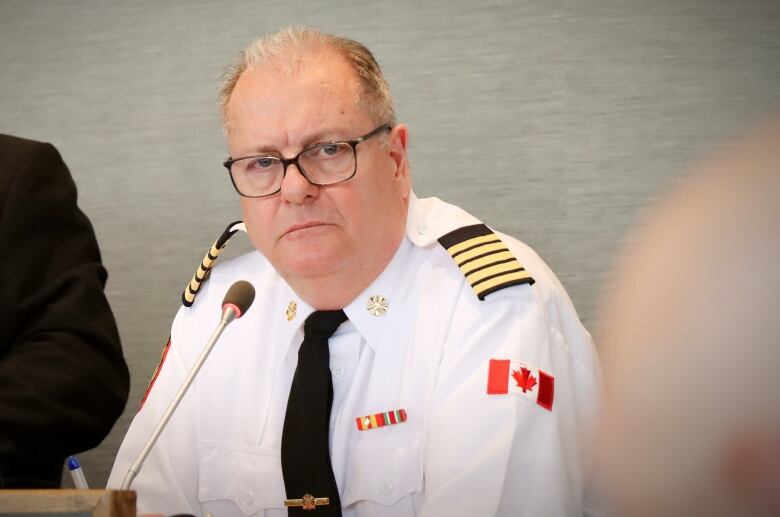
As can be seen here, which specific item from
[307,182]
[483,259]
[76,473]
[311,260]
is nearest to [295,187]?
[307,182]

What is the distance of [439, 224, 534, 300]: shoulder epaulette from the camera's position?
5.12 feet

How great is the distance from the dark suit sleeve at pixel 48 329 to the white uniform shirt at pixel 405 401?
122mm

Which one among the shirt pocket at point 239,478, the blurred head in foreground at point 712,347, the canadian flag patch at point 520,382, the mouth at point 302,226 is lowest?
the shirt pocket at point 239,478

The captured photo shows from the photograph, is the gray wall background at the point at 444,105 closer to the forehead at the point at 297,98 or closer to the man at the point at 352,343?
the man at the point at 352,343

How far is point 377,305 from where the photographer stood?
5.57 ft

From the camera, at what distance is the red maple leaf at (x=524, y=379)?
1.46m

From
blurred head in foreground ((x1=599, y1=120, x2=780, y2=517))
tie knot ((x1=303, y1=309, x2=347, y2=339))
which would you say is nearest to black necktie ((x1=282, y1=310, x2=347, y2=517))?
tie knot ((x1=303, y1=309, x2=347, y2=339))

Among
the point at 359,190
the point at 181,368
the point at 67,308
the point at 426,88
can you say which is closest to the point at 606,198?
the point at 426,88

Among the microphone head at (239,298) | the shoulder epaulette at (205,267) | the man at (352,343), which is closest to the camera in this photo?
the microphone head at (239,298)

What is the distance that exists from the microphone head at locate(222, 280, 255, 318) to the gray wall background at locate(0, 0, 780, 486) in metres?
1.01

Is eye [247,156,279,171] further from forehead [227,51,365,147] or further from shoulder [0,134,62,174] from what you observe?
shoulder [0,134,62,174]

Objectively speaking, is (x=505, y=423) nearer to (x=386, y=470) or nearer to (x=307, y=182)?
(x=386, y=470)

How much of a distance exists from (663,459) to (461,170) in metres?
1.91

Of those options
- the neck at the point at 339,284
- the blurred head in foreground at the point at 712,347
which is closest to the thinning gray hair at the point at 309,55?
the neck at the point at 339,284
